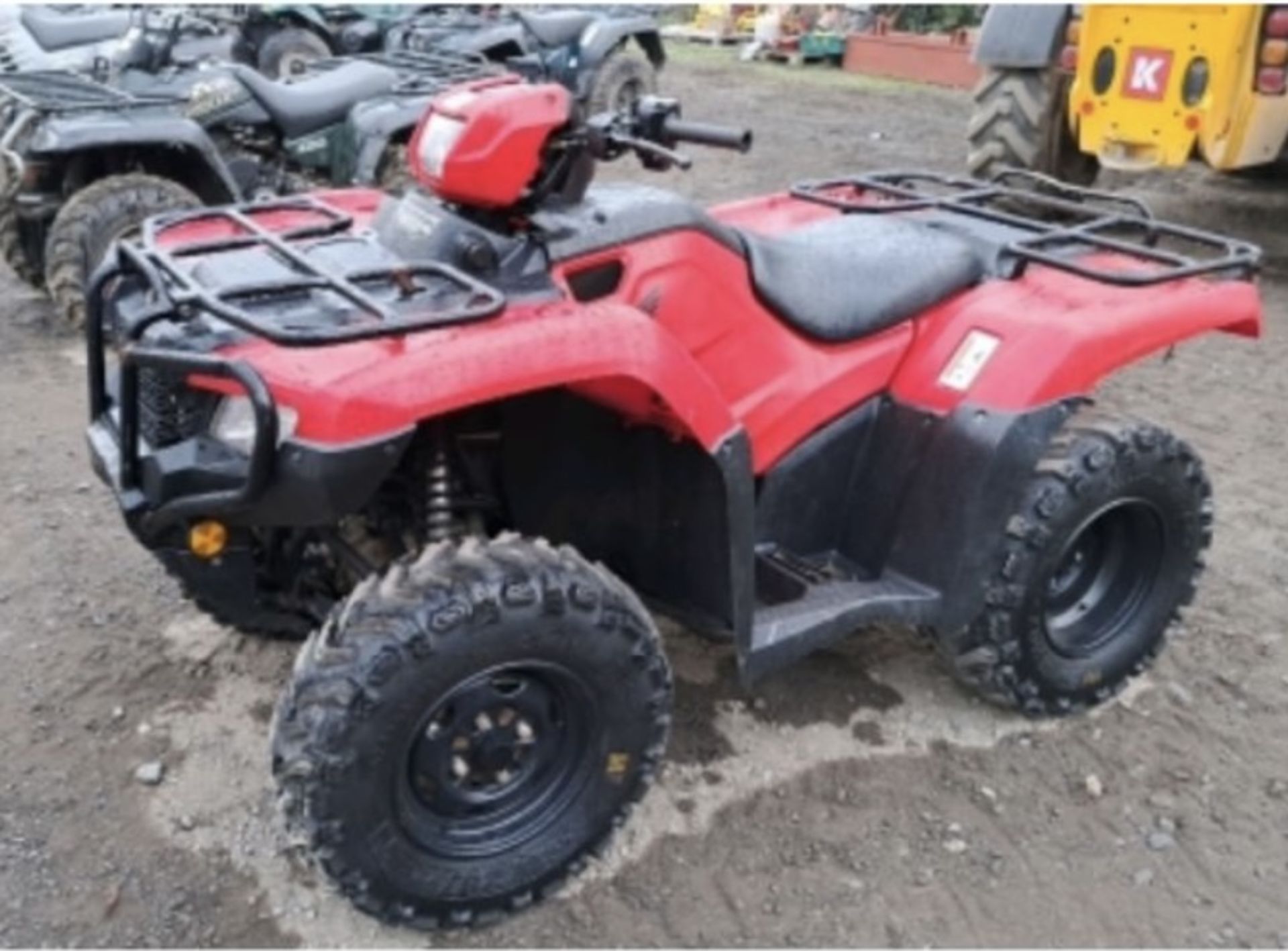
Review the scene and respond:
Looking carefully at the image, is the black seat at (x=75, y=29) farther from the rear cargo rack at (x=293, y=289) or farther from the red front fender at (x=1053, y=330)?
the red front fender at (x=1053, y=330)

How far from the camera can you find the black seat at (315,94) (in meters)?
6.77

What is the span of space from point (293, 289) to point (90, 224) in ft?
12.7

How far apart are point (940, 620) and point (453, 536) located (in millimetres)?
1060

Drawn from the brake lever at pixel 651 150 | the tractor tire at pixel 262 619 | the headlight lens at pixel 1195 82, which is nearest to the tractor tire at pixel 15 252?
the tractor tire at pixel 262 619

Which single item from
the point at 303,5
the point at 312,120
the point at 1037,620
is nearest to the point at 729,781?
the point at 1037,620

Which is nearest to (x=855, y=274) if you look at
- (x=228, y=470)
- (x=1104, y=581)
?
(x=1104, y=581)

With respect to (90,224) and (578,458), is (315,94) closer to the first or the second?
(90,224)

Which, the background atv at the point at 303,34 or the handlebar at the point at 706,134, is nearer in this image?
the handlebar at the point at 706,134

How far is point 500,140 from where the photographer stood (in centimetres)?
242

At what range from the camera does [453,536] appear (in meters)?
2.62

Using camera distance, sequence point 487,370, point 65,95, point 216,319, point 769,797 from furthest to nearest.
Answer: point 65,95 → point 769,797 → point 216,319 → point 487,370

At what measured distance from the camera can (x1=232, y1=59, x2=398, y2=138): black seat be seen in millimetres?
6773

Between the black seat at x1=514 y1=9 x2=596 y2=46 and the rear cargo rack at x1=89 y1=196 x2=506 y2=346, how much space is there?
24.8ft

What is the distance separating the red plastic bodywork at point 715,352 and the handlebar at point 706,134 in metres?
0.18
